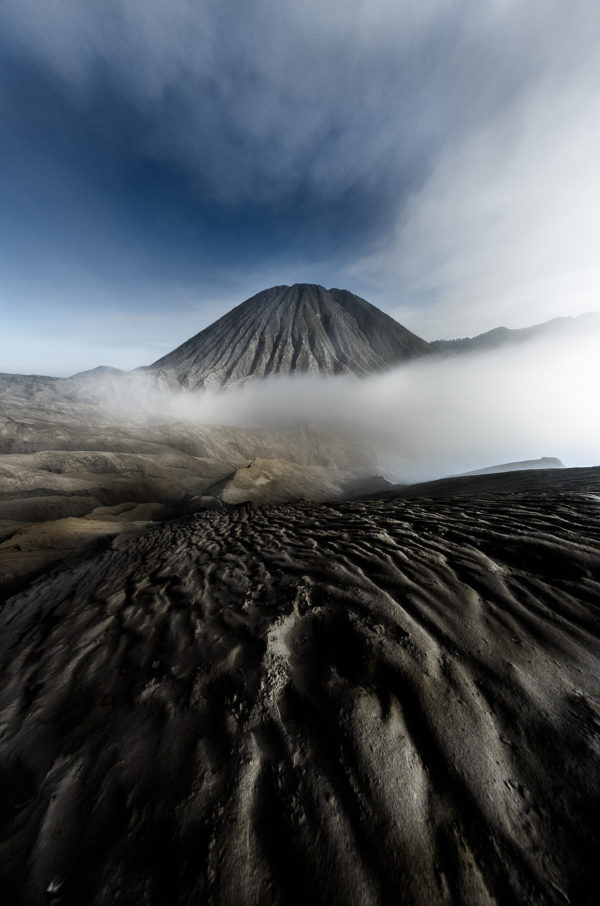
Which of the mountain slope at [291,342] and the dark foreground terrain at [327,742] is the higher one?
the mountain slope at [291,342]

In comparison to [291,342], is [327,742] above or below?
below

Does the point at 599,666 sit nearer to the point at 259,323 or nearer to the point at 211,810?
the point at 211,810

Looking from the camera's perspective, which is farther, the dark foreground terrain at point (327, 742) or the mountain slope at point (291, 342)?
the mountain slope at point (291, 342)

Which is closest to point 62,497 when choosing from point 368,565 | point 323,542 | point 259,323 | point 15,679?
point 15,679

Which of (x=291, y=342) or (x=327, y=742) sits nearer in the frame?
(x=327, y=742)
